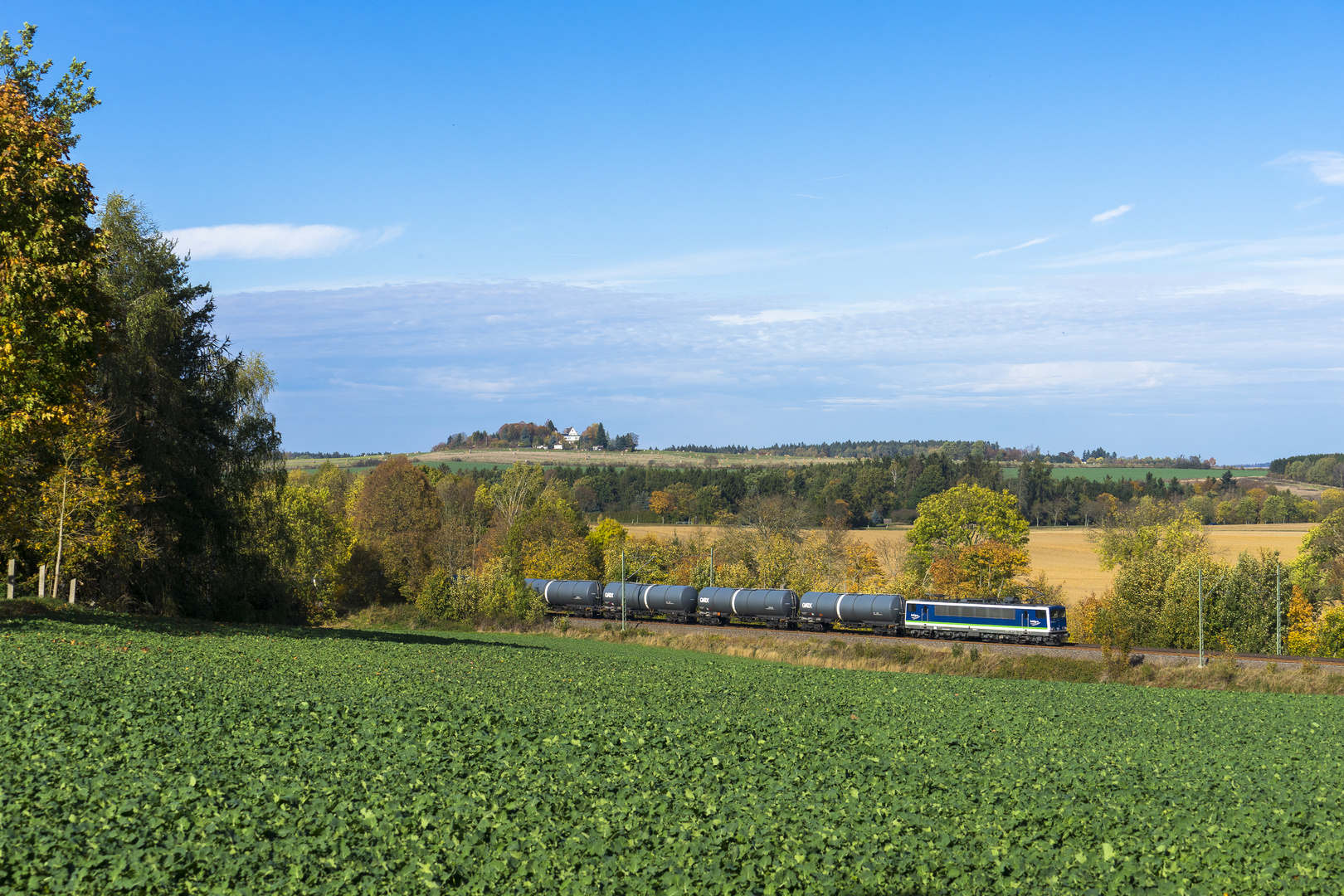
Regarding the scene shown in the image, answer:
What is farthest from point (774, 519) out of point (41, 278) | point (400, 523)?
point (41, 278)

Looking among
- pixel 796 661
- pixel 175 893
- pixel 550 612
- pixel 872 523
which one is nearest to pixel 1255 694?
pixel 796 661

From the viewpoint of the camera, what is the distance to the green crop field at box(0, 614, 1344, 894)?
9617 mm

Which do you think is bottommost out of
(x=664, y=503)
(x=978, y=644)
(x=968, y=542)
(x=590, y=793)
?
(x=978, y=644)

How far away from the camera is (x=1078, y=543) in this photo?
144750 mm

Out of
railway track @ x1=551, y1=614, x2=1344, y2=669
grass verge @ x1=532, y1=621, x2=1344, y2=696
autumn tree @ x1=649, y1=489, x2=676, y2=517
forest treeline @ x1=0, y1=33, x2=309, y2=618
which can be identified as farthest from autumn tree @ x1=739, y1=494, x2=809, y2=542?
autumn tree @ x1=649, y1=489, x2=676, y2=517

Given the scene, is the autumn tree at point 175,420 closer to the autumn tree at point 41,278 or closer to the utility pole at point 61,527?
the utility pole at point 61,527

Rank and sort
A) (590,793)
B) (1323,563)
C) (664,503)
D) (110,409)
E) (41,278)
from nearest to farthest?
1. (590,793)
2. (41,278)
3. (110,409)
4. (1323,563)
5. (664,503)

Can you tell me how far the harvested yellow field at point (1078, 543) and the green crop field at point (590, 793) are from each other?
285 ft

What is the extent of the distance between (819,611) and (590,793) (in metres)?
54.6

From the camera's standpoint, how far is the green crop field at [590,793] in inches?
379

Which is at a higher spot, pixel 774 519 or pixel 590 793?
pixel 774 519

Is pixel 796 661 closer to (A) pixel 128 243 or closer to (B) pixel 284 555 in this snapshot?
(B) pixel 284 555

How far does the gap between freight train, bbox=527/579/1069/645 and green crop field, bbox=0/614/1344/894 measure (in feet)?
126

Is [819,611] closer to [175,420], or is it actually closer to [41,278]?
[175,420]
